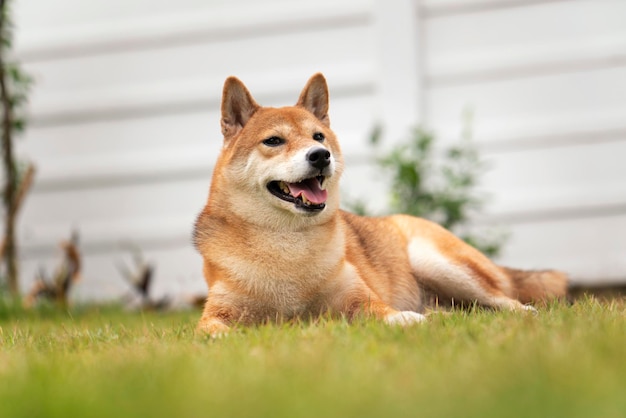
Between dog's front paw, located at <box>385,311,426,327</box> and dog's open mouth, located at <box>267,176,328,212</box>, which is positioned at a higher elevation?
dog's open mouth, located at <box>267,176,328,212</box>

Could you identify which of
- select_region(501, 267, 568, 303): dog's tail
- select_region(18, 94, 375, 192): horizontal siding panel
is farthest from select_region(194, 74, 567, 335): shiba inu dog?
select_region(18, 94, 375, 192): horizontal siding panel

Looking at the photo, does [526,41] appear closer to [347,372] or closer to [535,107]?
[535,107]

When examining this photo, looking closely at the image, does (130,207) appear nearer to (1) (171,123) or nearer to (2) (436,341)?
Result: (1) (171,123)

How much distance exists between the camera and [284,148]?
350 cm

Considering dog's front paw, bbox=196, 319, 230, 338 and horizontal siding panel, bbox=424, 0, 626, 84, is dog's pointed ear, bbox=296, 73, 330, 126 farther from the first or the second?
horizontal siding panel, bbox=424, 0, 626, 84

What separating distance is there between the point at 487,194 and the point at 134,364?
4.18 m

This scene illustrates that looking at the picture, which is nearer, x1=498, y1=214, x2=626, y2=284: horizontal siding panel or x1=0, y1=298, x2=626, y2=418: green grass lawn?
x1=0, y1=298, x2=626, y2=418: green grass lawn

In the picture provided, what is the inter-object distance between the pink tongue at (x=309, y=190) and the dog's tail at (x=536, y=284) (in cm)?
128

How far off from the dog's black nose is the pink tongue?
13 centimetres

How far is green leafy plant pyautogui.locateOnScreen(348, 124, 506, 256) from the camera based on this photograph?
5.80m

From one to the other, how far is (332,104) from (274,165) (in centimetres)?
324

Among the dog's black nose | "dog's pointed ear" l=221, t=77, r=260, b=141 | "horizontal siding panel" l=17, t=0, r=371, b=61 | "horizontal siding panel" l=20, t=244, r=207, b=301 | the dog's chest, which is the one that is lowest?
"horizontal siding panel" l=20, t=244, r=207, b=301

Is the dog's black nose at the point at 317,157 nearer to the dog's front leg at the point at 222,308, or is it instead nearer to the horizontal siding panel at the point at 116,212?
the dog's front leg at the point at 222,308

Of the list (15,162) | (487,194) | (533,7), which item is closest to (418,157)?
(487,194)
